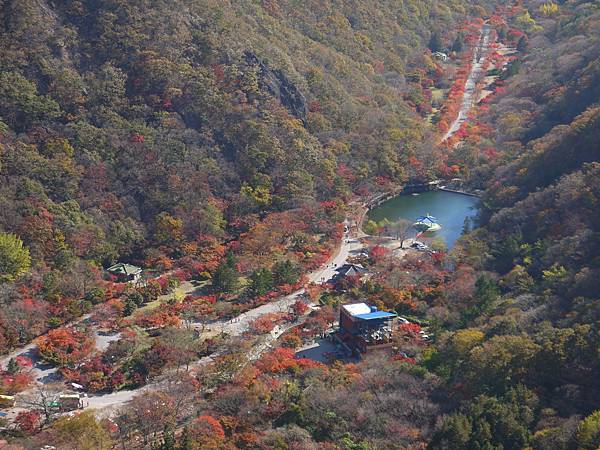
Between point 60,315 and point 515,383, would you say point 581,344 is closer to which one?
point 515,383

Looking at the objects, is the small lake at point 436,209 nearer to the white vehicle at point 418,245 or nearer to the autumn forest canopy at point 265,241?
the autumn forest canopy at point 265,241

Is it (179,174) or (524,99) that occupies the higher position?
(524,99)

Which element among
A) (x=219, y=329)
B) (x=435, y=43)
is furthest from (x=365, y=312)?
(x=435, y=43)

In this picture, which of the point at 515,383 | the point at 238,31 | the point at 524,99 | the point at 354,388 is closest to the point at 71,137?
the point at 238,31

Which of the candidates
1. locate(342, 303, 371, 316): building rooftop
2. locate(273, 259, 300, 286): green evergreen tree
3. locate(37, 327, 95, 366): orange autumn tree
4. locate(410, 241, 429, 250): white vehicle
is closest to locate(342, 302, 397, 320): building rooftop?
locate(342, 303, 371, 316): building rooftop

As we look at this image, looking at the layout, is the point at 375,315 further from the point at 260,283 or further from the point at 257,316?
the point at 260,283

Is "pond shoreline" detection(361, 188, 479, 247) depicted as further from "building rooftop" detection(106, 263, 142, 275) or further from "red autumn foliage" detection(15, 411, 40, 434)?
"red autumn foliage" detection(15, 411, 40, 434)
